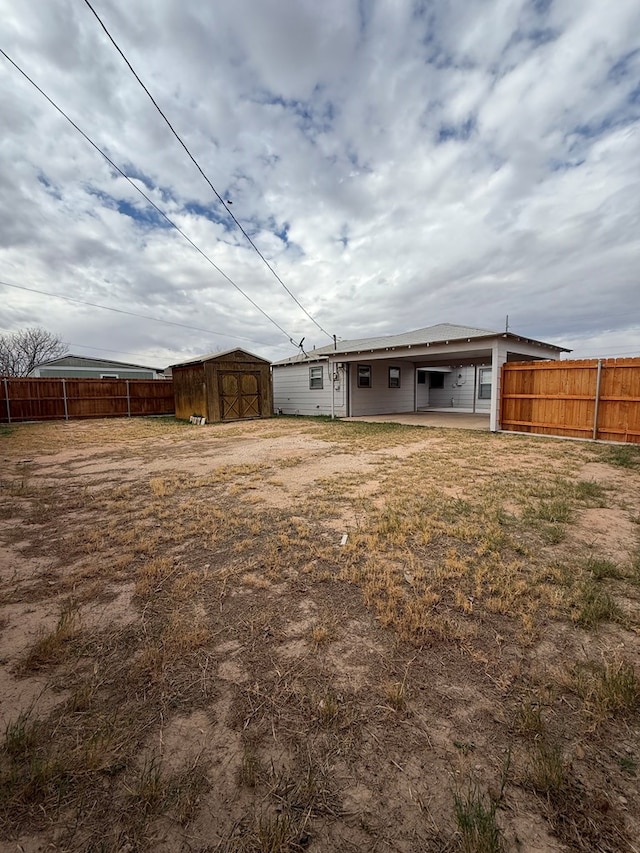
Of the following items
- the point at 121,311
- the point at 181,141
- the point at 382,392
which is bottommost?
the point at 382,392

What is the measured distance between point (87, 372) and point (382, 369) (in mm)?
22734

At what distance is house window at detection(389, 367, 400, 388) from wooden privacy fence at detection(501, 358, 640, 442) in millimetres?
7357

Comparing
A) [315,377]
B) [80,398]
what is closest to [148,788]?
[315,377]

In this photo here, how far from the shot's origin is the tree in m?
30.1

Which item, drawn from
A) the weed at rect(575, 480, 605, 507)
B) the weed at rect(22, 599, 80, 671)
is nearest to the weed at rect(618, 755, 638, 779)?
the weed at rect(22, 599, 80, 671)

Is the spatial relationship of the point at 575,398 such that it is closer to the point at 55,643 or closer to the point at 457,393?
the point at 55,643

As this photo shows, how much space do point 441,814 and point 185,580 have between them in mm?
2093

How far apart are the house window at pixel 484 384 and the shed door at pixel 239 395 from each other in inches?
557

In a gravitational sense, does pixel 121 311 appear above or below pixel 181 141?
above

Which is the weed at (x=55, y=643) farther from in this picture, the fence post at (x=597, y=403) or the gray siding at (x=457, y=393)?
the gray siding at (x=457, y=393)

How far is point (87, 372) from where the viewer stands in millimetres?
26219

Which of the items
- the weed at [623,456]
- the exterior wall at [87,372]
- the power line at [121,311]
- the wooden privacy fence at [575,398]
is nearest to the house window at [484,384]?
the wooden privacy fence at [575,398]

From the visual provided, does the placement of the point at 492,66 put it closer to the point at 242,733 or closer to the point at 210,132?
the point at 210,132

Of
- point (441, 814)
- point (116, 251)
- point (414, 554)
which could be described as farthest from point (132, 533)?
point (116, 251)
